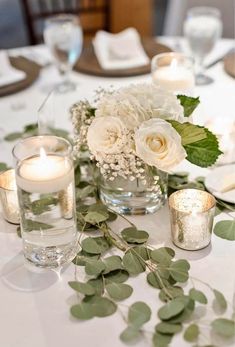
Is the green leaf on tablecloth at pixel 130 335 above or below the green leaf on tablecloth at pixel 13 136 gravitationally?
above

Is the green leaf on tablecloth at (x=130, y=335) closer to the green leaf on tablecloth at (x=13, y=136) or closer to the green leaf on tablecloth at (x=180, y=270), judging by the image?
the green leaf on tablecloth at (x=180, y=270)

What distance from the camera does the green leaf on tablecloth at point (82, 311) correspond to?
0.79 meters

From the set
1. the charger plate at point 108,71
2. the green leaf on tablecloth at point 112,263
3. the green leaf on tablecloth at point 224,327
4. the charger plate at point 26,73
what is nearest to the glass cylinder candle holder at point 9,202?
the green leaf on tablecloth at point 112,263

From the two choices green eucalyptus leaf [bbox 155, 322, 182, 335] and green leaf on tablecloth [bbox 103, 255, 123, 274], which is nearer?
green eucalyptus leaf [bbox 155, 322, 182, 335]

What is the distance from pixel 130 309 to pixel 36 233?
8.1 inches

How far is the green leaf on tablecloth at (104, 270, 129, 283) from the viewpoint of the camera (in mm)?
865

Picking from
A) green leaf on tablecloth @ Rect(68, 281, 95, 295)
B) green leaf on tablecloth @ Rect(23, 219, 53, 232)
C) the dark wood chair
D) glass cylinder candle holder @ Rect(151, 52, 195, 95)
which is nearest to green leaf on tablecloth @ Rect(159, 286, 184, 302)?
green leaf on tablecloth @ Rect(68, 281, 95, 295)

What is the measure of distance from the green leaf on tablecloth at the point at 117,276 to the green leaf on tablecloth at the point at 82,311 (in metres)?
0.07

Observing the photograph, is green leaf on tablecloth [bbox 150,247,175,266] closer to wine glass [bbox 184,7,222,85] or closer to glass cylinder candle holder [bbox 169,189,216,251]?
glass cylinder candle holder [bbox 169,189,216,251]

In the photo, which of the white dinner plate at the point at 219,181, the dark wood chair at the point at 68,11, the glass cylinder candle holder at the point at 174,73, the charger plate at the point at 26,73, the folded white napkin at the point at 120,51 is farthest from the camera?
the dark wood chair at the point at 68,11

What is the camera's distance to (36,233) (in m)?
0.90

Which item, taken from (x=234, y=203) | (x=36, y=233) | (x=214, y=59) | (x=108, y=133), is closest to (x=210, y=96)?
(x=214, y=59)

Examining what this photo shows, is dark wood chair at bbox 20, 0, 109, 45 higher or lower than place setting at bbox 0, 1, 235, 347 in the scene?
lower

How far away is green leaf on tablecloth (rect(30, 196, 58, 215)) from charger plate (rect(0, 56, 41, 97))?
80 centimetres
